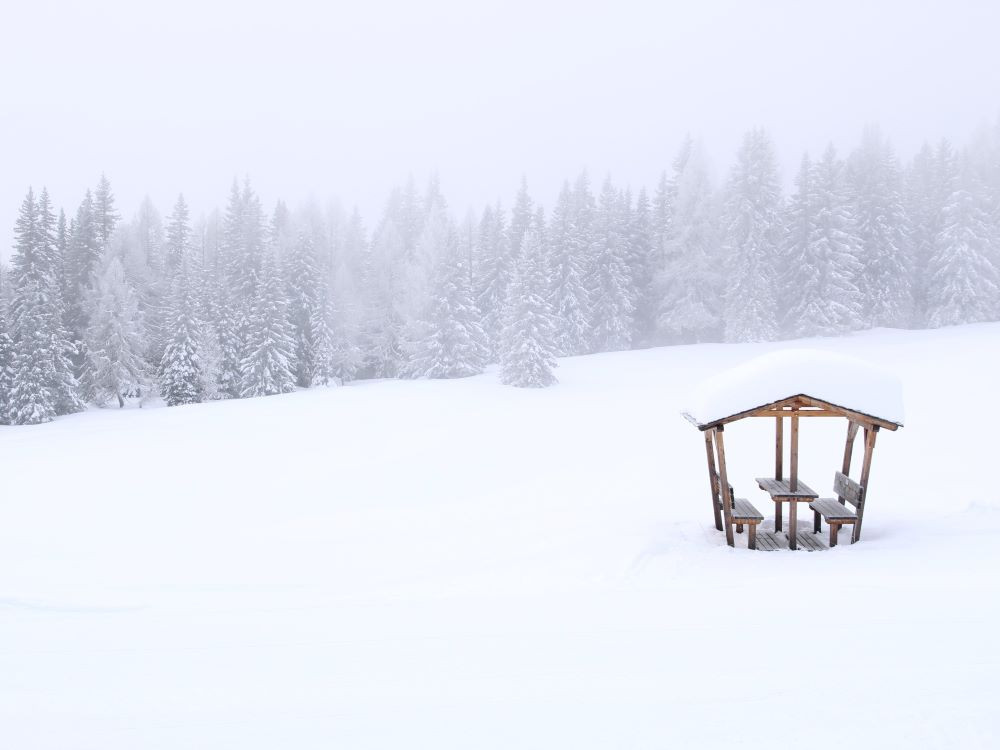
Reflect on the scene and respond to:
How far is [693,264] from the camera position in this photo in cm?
4162

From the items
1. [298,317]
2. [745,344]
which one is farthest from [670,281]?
[298,317]

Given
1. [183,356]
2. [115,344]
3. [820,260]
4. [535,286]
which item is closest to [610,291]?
[820,260]

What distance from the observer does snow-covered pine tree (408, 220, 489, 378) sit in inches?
1558

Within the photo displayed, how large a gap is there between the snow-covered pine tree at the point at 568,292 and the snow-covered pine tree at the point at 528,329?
10414 mm

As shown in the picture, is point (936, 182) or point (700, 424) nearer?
point (700, 424)

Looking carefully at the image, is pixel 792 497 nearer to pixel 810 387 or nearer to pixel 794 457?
pixel 794 457

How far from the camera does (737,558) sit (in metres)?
8.62

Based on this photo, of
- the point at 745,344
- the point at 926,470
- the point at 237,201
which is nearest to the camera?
the point at 926,470

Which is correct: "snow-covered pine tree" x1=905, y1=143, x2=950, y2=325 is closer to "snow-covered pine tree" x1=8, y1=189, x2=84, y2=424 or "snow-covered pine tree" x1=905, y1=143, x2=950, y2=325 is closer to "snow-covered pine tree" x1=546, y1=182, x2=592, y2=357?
"snow-covered pine tree" x1=546, y1=182, x2=592, y2=357

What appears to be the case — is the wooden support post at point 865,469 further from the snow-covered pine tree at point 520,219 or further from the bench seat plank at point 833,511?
the snow-covered pine tree at point 520,219

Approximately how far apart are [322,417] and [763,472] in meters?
15.4

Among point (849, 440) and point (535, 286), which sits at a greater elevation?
point (535, 286)

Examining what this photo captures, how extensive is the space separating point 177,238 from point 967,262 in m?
54.9

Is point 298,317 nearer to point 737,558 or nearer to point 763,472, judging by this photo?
point 763,472
